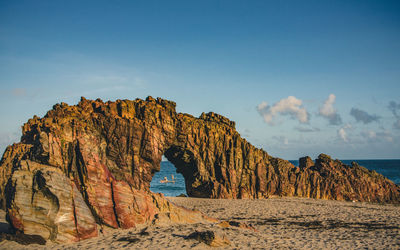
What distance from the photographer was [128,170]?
27.2m

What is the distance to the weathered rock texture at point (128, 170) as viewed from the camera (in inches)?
709

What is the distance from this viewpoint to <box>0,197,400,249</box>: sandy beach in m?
17.9

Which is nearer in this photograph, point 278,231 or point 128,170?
point 278,231

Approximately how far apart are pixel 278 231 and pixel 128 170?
13.6 metres

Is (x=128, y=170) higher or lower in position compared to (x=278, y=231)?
higher

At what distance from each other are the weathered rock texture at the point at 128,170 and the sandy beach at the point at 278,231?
1.57 m

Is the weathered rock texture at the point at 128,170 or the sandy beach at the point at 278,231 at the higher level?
the weathered rock texture at the point at 128,170

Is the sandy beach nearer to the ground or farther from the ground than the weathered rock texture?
nearer to the ground

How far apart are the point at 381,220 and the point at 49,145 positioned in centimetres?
2840

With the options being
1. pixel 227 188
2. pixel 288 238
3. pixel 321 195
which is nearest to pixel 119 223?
pixel 288 238

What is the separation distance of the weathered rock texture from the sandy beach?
5.15ft

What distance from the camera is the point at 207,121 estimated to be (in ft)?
133

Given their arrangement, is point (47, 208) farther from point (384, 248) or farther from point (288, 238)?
point (384, 248)

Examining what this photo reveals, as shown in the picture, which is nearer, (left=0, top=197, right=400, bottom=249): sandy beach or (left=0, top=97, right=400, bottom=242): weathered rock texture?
(left=0, top=197, right=400, bottom=249): sandy beach
